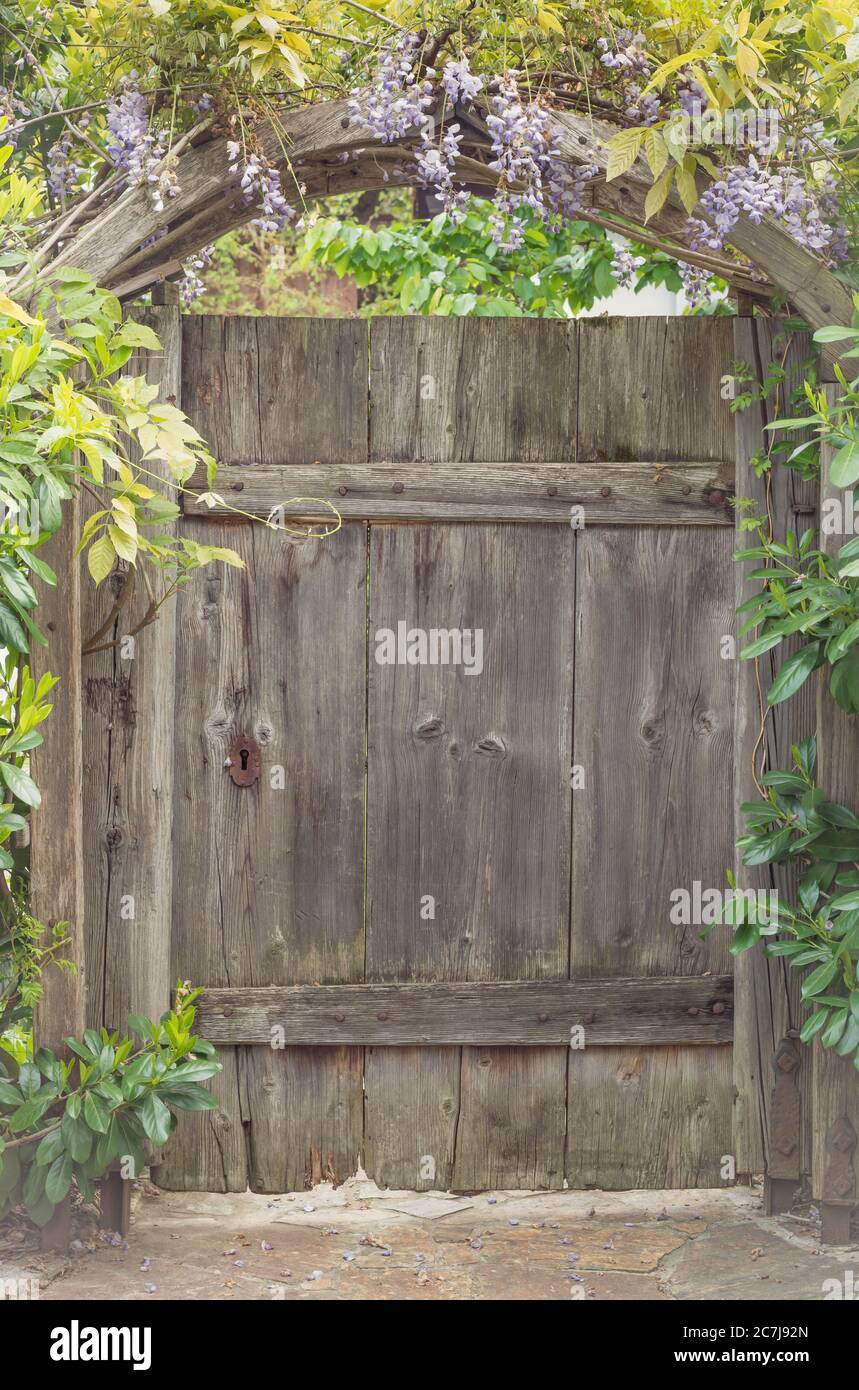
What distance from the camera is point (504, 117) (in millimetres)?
2568

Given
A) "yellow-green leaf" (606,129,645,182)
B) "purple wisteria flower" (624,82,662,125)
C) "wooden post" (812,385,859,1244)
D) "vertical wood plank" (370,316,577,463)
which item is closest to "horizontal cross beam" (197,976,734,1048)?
"wooden post" (812,385,859,1244)

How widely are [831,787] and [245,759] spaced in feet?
4.59

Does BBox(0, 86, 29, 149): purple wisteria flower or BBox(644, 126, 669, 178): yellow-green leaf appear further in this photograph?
BBox(0, 86, 29, 149): purple wisteria flower

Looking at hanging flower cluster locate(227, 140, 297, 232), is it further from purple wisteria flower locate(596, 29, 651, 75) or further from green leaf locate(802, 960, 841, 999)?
green leaf locate(802, 960, 841, 999)

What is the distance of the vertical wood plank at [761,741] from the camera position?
3.07 metres

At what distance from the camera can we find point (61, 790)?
2801mm

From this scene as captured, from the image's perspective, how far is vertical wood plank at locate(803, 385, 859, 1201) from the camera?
287cm

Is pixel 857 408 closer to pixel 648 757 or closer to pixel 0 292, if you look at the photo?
pixel 648 757

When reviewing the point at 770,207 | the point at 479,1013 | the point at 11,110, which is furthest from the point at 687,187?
the point at 479,1013

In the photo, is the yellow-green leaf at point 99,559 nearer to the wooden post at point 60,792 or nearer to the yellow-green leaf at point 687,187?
the wooden post at point 60,792

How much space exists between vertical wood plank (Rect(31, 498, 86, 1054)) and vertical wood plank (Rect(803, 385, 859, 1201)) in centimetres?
168

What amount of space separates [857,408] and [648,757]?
97 centimetres

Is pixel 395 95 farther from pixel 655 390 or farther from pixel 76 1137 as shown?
pixel 76 1137

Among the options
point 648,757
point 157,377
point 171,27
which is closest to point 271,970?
point 648,757
